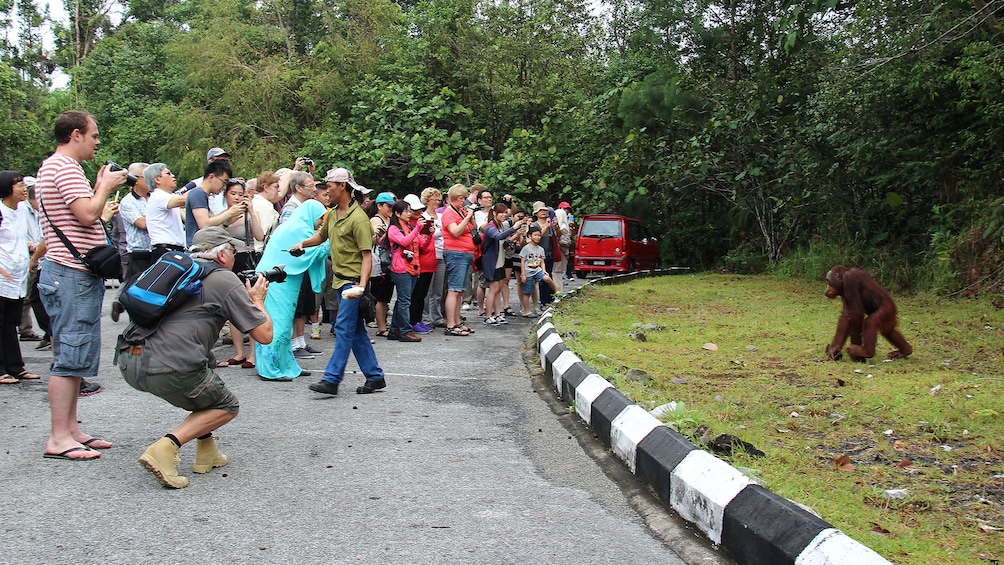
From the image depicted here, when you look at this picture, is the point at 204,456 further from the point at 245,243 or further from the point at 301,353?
the point at 301,353

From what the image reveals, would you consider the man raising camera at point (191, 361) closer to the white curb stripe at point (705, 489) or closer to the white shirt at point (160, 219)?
the white curb stripe at point (705, 489)

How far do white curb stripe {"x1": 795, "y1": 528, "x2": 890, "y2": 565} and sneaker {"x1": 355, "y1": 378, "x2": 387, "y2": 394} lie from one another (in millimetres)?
4700

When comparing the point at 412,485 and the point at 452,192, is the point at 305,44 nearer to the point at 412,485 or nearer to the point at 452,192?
Answer: the point at 452,192

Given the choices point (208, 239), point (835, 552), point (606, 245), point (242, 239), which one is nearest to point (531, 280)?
point (242, 239)

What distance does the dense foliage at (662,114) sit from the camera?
15.2m

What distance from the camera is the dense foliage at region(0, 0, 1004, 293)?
49.7 feet

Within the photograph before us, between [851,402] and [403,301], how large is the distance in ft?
19.1

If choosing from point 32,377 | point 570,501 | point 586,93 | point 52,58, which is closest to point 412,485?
point 570,501

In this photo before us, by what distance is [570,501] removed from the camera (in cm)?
476

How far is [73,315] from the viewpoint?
216 inches

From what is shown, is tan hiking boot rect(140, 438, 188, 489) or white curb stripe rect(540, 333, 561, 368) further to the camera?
white curb stripe rect(540, 333, 561, 368)

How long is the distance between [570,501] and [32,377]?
5.50 meters

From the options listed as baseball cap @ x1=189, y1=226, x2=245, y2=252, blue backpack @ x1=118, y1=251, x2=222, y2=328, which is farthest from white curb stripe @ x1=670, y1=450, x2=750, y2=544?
baseball cap @ x1=189, y1=226, x2=245, y2=252

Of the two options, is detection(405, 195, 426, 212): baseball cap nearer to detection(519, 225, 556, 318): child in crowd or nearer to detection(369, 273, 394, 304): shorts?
detection(369, 273, 394, 304): shorts
